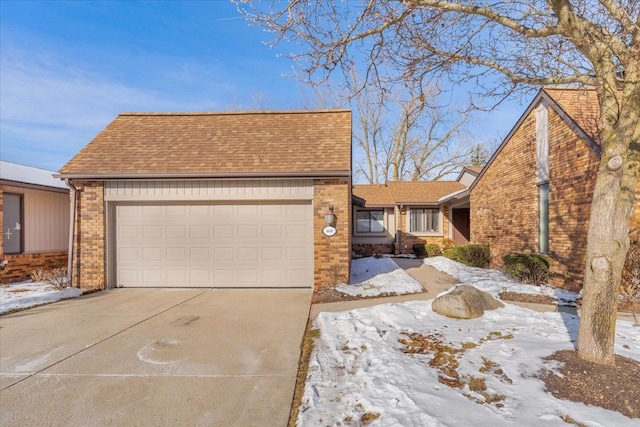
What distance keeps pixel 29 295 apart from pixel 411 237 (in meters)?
14.9

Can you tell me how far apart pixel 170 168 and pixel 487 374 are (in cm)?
739

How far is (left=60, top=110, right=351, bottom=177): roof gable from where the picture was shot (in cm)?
768

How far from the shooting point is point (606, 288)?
319 centimetres

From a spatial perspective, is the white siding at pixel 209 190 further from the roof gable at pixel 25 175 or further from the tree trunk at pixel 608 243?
the tree trunk at pixel 608 243

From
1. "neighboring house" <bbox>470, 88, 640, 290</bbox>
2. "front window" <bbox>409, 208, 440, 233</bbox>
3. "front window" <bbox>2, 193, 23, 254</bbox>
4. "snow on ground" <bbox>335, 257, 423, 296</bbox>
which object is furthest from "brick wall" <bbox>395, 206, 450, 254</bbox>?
"front window" <bbox>2, 193, 23, 254</bbox>

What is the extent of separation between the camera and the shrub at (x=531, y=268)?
25.9ft

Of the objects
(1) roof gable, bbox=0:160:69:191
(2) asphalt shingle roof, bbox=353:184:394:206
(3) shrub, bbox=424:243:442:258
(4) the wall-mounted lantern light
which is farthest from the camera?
(2) asphalt shingle roof, bbox=353:184:394:206

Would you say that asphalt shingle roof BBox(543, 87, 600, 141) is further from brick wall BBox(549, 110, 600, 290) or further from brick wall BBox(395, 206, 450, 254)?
brick wall BBox(395, 206, 450, 254)

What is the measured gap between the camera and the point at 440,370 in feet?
11.2

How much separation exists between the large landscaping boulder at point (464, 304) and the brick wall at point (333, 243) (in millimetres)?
2489

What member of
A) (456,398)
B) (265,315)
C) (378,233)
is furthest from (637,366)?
(378,233)

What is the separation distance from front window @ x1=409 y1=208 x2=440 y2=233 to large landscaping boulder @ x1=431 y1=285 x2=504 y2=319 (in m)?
11.7

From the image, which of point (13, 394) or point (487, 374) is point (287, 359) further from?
point (13, 394)

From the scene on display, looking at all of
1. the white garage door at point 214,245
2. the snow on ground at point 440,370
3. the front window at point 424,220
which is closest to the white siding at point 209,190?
the white garage door at point 214,245
